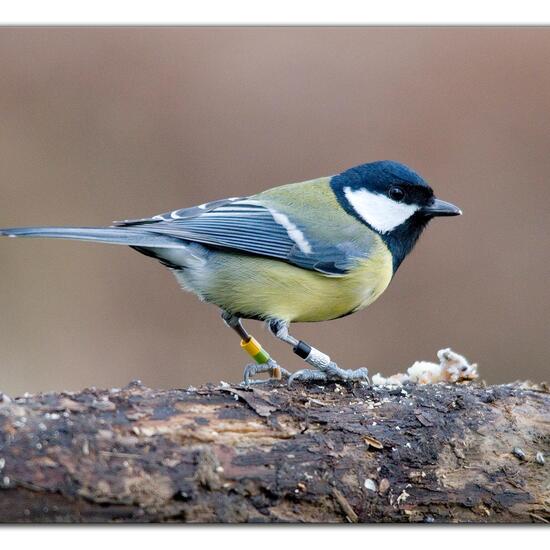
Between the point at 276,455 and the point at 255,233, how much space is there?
2.57ft

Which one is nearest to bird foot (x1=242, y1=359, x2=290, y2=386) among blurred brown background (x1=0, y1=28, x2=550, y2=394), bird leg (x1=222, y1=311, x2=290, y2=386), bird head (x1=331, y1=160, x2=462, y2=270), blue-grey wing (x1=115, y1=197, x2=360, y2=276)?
bird leg (x1=222, y1=311, x2=290, y2=386)

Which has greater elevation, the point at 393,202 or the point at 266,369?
the point at 393,202

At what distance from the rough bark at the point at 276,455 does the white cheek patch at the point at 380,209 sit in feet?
1.80

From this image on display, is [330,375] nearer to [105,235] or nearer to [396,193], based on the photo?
[396,193]

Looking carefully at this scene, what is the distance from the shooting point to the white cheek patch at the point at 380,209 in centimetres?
242

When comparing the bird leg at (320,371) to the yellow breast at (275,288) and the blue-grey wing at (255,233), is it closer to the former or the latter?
the yellow breast at (275,288)

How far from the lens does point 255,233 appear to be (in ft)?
7.75

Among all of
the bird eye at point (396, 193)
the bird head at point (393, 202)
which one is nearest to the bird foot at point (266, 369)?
the bird head at point (393, 202)

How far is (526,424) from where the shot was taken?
A: 2.04 m

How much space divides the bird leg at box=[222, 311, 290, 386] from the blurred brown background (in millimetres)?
1714

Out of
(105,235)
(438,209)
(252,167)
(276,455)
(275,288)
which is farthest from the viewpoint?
(252,167)

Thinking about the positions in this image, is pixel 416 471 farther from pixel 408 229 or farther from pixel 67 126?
pixel 67 126

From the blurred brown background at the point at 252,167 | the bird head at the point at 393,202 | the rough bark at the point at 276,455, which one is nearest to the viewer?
the rough bark at the point at 276,455

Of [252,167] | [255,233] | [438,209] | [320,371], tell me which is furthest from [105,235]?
[252,167]
